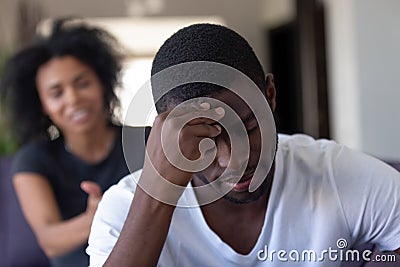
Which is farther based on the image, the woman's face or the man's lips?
the woman's face

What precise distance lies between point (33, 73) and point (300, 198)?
3.01 ft

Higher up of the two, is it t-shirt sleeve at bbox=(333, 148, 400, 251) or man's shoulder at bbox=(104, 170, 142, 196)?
man's shoulder at bbox=(104, 170, 142, 196)

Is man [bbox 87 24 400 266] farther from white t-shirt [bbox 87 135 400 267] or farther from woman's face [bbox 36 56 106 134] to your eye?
woman's face [bbox 36 56 106 134]

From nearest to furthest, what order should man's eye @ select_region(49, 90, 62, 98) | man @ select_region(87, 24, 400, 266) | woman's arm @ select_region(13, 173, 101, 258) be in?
man @ select_region(87, 24, 400, 266)
woman's arm @ select_region(13, 173, 101, 258)
man's eye @ select_region(49, 90, 62, 98)

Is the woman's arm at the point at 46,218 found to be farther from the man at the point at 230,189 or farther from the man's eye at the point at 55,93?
the man at the point at 230,189

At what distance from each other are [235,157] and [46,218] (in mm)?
760

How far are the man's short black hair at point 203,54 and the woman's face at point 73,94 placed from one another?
75cm

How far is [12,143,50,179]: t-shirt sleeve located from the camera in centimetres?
140

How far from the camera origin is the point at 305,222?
2.48 ft

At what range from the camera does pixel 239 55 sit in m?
0.69

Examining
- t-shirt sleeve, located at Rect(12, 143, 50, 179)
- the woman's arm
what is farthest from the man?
t-shirt sleeve, located at Rect(12, 143, 50, 179)

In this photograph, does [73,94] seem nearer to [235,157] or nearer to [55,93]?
[55,93]

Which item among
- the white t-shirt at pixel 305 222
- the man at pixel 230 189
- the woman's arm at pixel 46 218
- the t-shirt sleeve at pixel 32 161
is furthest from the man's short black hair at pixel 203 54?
the t-shirt sleeve at pixel 32 161

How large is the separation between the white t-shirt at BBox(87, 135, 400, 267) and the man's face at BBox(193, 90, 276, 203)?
2.1 inches
